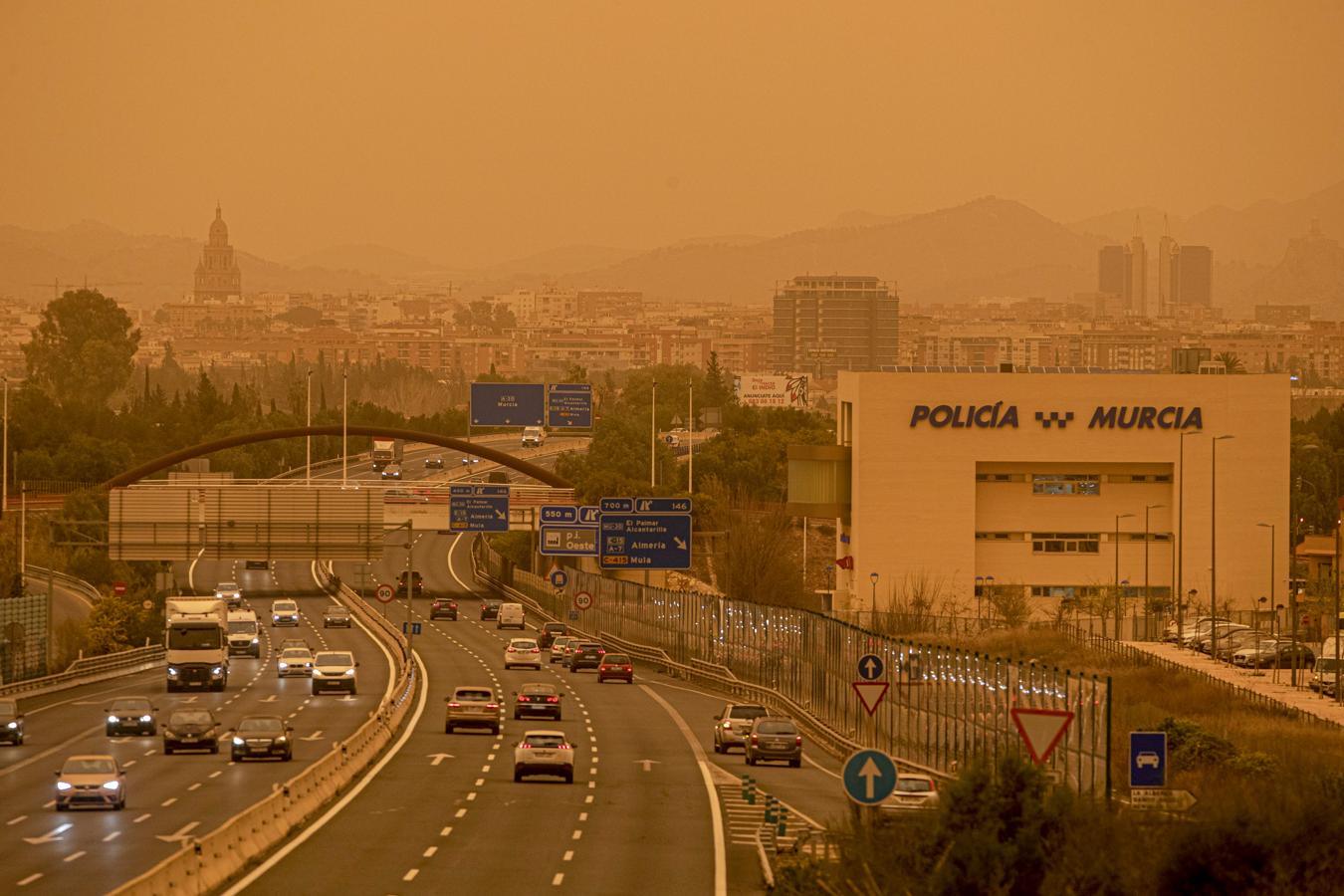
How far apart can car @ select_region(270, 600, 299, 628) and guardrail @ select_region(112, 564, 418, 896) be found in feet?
169

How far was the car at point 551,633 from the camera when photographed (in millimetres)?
102125

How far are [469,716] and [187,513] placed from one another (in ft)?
120

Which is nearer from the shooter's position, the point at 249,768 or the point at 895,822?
the point at 895,822

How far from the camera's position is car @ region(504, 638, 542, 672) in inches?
3484

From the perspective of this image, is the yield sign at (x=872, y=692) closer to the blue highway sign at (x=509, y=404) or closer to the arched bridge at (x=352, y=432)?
the arched bridge at (x=352, y=432)

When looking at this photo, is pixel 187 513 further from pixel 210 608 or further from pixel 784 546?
pixel 784 546

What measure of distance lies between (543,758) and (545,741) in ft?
1.43

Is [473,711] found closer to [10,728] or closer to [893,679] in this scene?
[10,728]

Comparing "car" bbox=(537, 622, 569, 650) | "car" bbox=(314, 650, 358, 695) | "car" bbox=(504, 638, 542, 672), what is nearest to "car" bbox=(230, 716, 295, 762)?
"car" bbox=(314, 650, 358, 695)

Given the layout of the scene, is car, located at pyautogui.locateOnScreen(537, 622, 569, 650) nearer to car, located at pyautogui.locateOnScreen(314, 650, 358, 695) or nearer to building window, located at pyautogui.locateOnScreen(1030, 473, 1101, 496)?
car, located at pyautogui.locateOnScreen(314, 650, 358, 695)

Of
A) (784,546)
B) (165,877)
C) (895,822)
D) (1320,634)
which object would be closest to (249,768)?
(165,877)

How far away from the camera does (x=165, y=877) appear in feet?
97.7

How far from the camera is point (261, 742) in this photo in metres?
54.0

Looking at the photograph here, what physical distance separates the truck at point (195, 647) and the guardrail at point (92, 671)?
5579 millimetres
